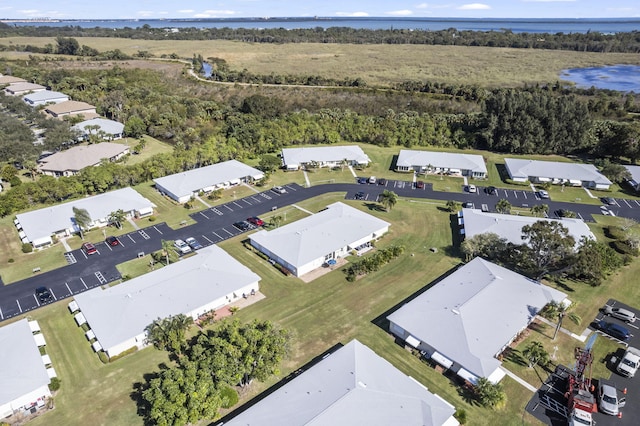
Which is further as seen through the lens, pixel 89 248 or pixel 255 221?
pixel 255 221

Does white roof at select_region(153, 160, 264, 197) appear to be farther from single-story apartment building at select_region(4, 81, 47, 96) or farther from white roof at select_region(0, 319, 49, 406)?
single-story apartment building at select_region(4, 81, 47, 96)

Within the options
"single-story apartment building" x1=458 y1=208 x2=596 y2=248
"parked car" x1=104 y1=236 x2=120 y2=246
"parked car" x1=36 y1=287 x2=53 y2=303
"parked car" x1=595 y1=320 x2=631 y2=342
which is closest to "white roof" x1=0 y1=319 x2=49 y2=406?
"parked car" x1=36 y1=287 x2=53 y2=303

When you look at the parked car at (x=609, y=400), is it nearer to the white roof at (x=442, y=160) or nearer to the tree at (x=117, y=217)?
the white roof at (x=442, y=160)

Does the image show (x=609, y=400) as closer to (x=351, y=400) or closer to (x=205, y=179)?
(x=351, y=400)

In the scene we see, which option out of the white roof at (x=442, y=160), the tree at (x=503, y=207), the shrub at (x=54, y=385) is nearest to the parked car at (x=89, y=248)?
the shrub at (x=54, y=385)

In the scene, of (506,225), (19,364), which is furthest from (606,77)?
(19,364)

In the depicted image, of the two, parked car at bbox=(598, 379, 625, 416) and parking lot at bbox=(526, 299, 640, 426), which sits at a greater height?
parked car at bbox=(598, 379, 625, 416)
